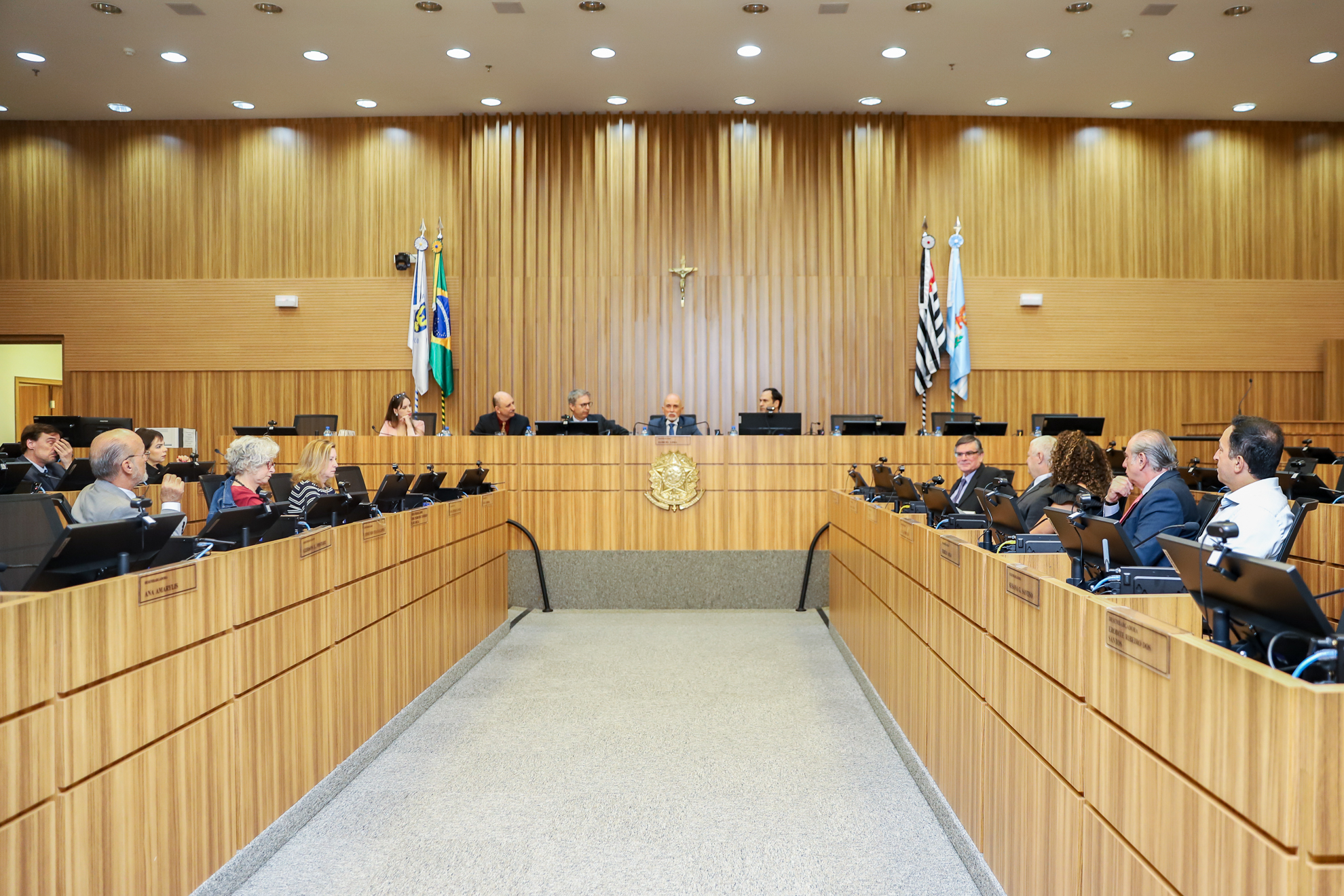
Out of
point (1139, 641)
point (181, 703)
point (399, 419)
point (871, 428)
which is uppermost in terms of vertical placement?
point (399, 419)

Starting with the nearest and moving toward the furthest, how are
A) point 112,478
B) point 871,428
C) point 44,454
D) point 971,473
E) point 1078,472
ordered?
point 112,478
point 1078,472
point 971,473
point 44,454
point 871,428

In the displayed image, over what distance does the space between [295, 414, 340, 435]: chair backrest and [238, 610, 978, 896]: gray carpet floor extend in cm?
371

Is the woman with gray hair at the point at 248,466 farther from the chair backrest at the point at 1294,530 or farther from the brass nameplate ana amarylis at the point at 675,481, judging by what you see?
the chair backrest at the point at 1294,530

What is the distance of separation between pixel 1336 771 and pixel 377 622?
11.0 feet

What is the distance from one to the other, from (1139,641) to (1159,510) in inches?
71.3

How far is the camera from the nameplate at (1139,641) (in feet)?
5.29

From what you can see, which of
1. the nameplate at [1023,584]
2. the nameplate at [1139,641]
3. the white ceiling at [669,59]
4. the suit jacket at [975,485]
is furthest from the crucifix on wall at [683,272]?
the nameplate at [1139,641]

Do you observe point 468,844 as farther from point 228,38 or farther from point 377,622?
point 228,38

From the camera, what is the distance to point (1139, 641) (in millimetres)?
1713

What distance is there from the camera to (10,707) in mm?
1729

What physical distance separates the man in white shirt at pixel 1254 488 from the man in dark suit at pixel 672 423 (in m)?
4.90

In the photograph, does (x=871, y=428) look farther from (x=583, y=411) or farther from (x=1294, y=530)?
(x=1294, y=530)

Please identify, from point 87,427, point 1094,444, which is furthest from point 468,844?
point 87,427

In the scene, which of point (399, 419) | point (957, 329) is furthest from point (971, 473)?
point (957, 329)
